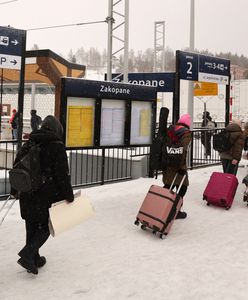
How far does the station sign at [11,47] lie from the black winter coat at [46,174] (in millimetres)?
3331

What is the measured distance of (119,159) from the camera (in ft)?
35.6

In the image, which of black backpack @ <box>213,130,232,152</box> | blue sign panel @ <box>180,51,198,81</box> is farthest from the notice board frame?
black backpack @ <box>213,130,232,152</box>

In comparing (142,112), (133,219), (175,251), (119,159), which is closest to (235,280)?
(175,251)

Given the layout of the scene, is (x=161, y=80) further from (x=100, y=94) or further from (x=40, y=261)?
(x=40, y=261)

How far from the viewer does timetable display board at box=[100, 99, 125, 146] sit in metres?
8.70

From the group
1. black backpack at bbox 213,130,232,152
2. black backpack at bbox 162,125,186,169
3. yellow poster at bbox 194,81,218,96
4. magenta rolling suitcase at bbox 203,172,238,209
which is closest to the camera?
black backpack at bbox 162,125,186,169

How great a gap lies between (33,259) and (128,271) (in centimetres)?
103

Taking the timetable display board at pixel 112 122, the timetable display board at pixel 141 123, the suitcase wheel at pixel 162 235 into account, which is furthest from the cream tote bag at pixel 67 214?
the timetable display board at pixel 141 123

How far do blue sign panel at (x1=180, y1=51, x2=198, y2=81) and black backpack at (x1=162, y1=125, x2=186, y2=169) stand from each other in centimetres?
489

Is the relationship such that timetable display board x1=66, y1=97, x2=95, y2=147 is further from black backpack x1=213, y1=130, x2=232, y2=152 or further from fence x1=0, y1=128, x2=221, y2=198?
black backpack x1=213, y1=130, x2=232, y2=152

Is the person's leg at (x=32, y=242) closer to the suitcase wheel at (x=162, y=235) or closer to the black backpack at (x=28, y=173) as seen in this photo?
the black backpack at (x=28, y=173)

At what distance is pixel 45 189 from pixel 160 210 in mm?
1971

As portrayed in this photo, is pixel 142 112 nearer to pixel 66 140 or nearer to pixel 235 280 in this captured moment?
pixel 66 140

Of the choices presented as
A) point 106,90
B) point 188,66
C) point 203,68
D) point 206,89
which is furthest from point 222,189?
point 206,89
